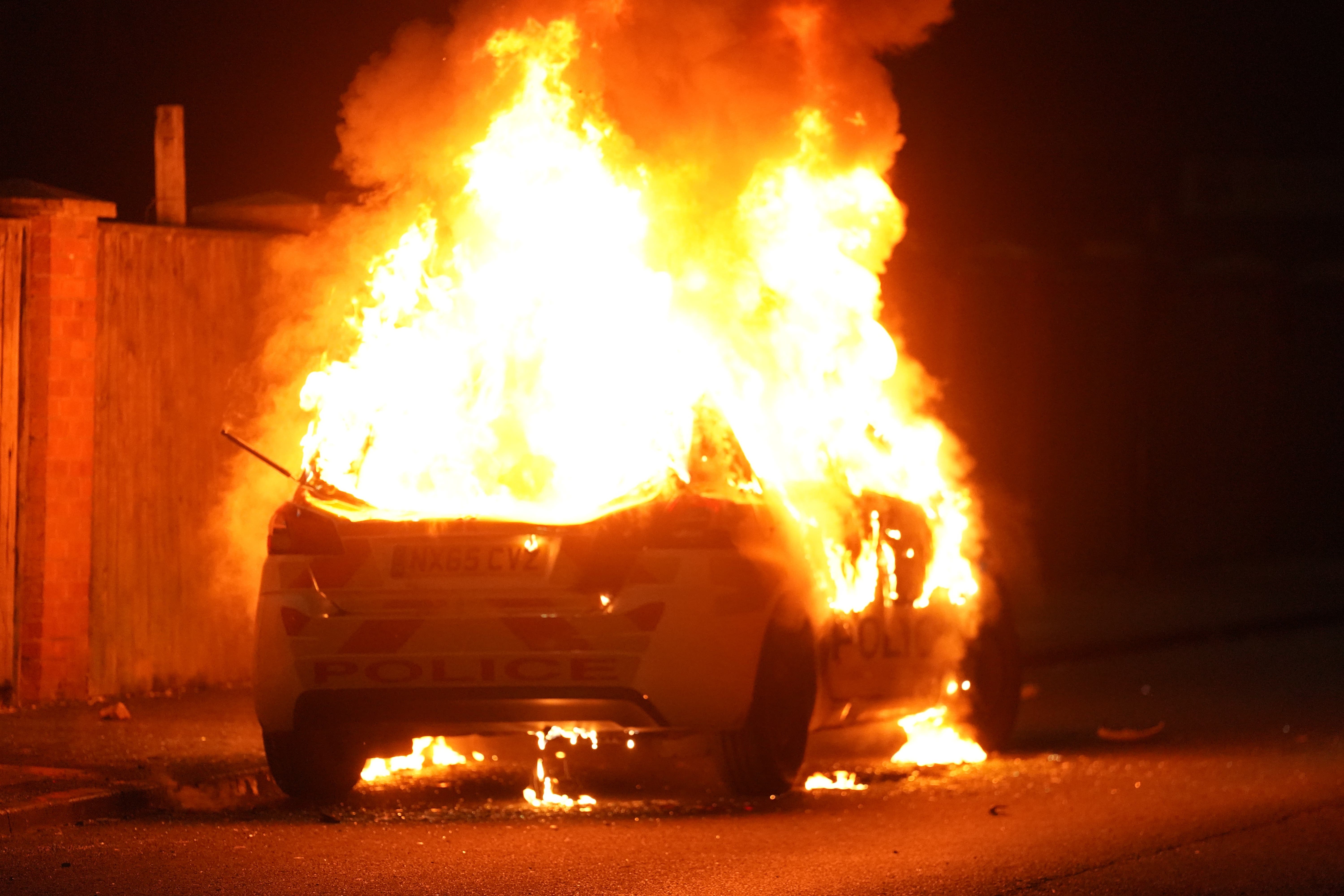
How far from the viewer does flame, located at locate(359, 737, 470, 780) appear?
9.84 metres

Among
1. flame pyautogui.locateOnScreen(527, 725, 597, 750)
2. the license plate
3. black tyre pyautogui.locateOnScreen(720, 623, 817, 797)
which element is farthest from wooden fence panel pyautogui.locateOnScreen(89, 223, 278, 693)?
black tyre pyautogui.locateOnScreen(720, 623, 817, 797)

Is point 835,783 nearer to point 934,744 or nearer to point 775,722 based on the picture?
point 775,722

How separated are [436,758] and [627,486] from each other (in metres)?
2.00

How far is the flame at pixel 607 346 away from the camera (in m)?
9.06

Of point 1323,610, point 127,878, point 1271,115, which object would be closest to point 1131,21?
point 1271,115

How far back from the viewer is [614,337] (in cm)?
939

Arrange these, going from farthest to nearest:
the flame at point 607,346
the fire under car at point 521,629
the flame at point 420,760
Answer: the flame at point 420,760
the flame at point 607,346
the fire under car at point 521,629

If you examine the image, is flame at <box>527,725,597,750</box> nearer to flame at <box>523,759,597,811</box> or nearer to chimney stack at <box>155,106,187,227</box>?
flame at <box>523,759,597,811</box>

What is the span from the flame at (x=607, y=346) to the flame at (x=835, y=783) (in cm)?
70

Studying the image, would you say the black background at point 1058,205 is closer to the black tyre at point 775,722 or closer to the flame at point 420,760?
the flame at point 420,760

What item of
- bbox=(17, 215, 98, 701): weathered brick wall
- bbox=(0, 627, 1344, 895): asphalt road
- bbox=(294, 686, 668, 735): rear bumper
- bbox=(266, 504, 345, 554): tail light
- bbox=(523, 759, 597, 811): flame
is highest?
bbox=(17, 215, 98, 701): weathered brick wall

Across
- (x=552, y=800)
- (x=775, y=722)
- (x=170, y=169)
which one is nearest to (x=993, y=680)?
(x=775, y=722)

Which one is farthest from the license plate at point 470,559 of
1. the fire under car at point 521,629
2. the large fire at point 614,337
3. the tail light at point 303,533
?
the tail light at point 303,533

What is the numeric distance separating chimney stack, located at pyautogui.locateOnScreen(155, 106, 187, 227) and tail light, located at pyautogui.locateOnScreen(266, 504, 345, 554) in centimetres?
445
